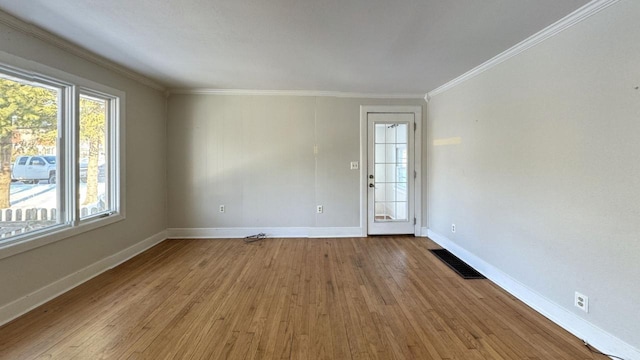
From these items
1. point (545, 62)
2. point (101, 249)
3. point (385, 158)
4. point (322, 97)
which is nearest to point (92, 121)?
point (101, 249)

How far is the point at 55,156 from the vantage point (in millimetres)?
2689

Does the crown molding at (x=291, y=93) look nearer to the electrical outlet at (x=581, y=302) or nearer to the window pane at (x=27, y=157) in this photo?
the window pane at (x=27, y=157)

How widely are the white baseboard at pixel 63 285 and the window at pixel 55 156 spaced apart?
0.46 meters

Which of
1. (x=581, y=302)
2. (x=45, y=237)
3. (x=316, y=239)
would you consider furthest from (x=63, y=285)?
(x=581, y=302)

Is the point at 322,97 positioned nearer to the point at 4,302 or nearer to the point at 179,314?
the point at 179,314

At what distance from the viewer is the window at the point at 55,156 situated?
7.66 feet

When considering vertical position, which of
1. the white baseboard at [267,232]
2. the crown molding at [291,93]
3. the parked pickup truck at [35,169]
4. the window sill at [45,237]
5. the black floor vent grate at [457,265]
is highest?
the crown molding at [291,93]

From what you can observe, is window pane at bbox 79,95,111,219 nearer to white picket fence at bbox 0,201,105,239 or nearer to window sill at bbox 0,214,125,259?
window sill at bbox 0,214,125,259

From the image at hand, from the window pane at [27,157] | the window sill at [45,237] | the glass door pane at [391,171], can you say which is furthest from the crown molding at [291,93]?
the window sill at [45,237]

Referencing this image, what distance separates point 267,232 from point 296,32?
128 inches

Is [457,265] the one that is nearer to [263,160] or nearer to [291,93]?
[263,160]

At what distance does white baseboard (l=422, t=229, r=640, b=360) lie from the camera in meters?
1.81

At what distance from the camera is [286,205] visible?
4680mm

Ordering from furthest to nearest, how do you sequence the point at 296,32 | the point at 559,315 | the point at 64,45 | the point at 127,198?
1. the point at 127,198
2. the point at 64,45
3. the point at 296,32
4. the point at 559,315
